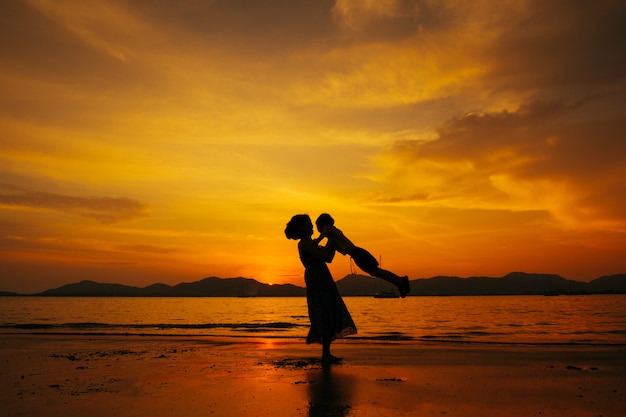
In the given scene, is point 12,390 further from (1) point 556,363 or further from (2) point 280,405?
(1) point 556,363

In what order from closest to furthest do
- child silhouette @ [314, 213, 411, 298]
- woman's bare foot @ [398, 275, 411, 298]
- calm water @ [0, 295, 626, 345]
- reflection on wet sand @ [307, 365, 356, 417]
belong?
reflection on wet sand @ [307, 365, 356, 417] < woman's bare foot @ [398, 275, 411, 298] < child silhouette @ [314, 213, 411, 298] < calm water @ [0, 295, 626, 345]

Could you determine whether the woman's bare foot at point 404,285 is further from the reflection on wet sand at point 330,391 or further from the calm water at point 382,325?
the calm water at point 382,325

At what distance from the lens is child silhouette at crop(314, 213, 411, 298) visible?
29.0 feet

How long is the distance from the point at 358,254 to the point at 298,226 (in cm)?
197

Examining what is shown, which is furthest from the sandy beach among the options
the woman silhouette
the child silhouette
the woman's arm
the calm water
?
the calm water

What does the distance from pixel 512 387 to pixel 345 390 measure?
247 cm

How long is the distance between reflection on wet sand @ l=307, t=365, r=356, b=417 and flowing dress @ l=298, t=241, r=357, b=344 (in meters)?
1.16

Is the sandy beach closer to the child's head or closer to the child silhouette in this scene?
A: the child silhouette

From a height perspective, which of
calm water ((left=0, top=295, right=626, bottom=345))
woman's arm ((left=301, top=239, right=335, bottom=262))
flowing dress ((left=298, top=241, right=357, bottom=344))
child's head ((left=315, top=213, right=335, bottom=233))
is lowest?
calm water ((left=0, top=295, right=626, bottom=345))

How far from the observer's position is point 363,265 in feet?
29.0

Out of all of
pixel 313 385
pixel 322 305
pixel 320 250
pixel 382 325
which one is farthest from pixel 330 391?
pixel 382 325

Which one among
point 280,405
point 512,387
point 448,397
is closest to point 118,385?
point 280,405

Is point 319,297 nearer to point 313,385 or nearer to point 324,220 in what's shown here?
point 324,220

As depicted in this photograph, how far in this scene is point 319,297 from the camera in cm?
1069
